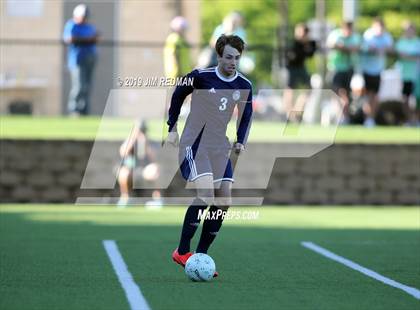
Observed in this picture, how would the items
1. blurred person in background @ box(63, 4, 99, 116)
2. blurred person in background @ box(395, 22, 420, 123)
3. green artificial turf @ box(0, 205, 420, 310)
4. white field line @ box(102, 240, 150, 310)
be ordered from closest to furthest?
1. white field line @ box(102, 240, 150, 310)
2. green artificial turf @ box(0, 205, 420, 310)
3. blurred person in background @ box(63, 4, 99, 116)
4. blurred person in background @ box(395, 22, 420, 123)

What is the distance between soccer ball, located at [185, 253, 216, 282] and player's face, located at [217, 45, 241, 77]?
170 centimetres

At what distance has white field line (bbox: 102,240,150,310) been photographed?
9.20m

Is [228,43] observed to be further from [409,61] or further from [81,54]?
[409,61]

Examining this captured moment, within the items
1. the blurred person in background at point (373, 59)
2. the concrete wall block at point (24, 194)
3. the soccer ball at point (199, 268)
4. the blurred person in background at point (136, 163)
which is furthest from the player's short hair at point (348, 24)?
the soccer ball at point (199, 268)

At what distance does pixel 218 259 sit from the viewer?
502 inches

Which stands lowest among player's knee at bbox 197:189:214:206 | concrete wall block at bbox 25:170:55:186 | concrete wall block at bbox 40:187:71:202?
concrete wall block at bbox 40:187:71:202

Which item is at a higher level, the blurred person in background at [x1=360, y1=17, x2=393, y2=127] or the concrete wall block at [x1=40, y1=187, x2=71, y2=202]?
the blurred person in background at [x1=360, y1=17, x2=393, y2=127]

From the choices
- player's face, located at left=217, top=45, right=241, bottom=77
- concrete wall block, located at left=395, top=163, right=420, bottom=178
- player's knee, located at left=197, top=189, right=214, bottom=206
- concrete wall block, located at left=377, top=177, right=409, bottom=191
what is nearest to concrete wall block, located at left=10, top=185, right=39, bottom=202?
concrete wall block, located at left=377, top=177, right=409, bottom=191

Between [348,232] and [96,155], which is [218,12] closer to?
[96,155]

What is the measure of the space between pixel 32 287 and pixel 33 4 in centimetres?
2606

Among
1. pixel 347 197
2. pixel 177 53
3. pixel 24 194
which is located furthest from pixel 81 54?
pixel 347 197

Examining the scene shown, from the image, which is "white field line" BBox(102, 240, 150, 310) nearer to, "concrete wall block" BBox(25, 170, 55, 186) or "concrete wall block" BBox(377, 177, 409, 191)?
"concrete wall block" BBox(25, 170, 55, 186)

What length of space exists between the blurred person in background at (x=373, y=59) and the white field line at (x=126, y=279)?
10928 mm

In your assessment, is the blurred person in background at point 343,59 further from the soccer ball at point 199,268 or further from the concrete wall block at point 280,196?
the soccer ball at point 199,268
